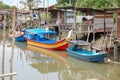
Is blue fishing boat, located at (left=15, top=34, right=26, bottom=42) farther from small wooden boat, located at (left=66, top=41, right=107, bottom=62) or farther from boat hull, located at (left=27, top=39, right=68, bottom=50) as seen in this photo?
small wooden boat, located at (left=66, top=41, right=107, bottom=62)

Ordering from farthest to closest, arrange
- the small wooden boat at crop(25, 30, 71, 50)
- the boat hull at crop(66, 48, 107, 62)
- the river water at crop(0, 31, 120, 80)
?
1. the small wooden boat at crop(25, 30, 71, 50)
2. the boat hull at crop(66, 48, 107, 62)
3. the river water at crop(0, 31, 120, 80)

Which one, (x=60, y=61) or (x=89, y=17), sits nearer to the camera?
(x=60, y=61)

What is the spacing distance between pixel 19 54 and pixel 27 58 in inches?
73.6

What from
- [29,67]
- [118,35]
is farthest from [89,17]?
[29,67]

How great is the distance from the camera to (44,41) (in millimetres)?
23859

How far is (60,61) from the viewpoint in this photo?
1861 cm

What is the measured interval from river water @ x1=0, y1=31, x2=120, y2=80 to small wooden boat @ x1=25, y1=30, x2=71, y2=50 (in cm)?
99

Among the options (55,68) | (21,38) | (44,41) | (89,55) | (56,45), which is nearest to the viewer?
(55,68)

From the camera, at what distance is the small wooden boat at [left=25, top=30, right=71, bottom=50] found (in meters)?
22.0

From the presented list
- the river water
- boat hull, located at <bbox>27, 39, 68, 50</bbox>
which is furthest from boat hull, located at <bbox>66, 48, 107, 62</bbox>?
boat hull, located at <bbox>27, 39, 68, 50</bbox>

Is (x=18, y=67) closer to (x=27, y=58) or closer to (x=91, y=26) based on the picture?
(x=27, y=58)

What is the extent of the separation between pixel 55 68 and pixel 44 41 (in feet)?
24.2

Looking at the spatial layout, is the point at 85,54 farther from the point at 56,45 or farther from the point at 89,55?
the point at 56,45

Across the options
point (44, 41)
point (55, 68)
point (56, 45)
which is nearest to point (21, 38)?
point (44, 41)
